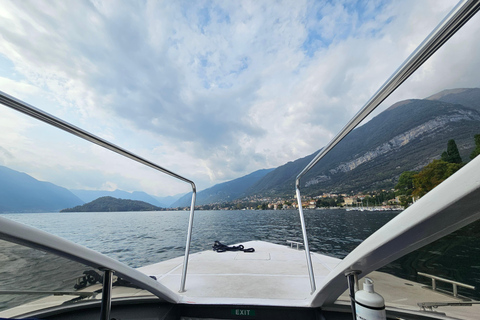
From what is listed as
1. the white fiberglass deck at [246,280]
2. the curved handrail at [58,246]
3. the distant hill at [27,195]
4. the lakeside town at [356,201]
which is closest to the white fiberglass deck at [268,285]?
the white fiberglass deck at [246,280]

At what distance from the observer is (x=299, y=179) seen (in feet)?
5.58

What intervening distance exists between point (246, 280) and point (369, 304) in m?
1.32

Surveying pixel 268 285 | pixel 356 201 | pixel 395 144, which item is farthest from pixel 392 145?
pixel 268 285

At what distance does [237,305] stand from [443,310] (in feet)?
3.20

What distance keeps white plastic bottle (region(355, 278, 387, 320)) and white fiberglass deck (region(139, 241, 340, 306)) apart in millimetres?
590

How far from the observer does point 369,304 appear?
630 mm

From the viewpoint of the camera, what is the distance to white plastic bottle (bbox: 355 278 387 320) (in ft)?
2.02

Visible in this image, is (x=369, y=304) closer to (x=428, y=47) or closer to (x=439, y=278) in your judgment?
(x=439, y=278)

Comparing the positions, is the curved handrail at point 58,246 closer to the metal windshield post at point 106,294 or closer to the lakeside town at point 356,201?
the metal windshield post at point 106,294

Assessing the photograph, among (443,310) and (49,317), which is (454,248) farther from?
(49,317)

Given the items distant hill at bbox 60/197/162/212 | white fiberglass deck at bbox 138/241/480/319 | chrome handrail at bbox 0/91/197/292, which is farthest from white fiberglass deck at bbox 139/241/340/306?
distant hill at bbox 60/197/162/212

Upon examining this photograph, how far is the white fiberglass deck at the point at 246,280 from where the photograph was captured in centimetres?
131

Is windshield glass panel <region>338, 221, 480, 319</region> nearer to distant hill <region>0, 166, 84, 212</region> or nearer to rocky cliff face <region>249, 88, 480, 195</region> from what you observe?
rocky cliff face <region>249, 88, 480, 195</region>

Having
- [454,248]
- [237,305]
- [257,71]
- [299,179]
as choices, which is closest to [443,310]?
[454,248]
